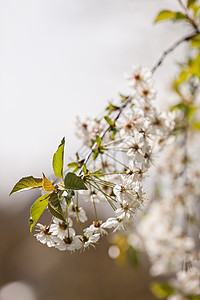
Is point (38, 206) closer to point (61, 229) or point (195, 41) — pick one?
point (61, 229)

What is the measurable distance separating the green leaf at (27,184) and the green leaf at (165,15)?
50cm

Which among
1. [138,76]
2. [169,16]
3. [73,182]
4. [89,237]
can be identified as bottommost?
[89,237]

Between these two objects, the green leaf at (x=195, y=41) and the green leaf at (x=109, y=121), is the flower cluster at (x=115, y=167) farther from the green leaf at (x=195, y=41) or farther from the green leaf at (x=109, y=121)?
the green leaf at (x=195, y=41)

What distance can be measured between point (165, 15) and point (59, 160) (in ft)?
1.54

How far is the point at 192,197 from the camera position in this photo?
125cm

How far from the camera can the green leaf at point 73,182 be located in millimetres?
448

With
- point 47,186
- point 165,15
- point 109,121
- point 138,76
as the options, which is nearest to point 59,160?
point 47,186

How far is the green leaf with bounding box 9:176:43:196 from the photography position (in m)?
0.49

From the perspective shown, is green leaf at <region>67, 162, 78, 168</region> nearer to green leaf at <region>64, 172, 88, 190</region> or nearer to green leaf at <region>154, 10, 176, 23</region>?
green leaf at <region>64, 172, 88, 190</region>

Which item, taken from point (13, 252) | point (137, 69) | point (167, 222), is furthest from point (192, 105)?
point (13, 252)

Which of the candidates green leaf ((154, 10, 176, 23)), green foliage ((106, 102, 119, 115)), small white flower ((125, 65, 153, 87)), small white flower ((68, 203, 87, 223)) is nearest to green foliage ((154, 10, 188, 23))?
A: green leaf ((154, 10, 176, 23))

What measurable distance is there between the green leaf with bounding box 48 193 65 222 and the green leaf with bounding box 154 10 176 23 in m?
0.51

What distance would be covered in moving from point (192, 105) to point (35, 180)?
2.26 feet

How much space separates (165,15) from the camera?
0.76 metres
